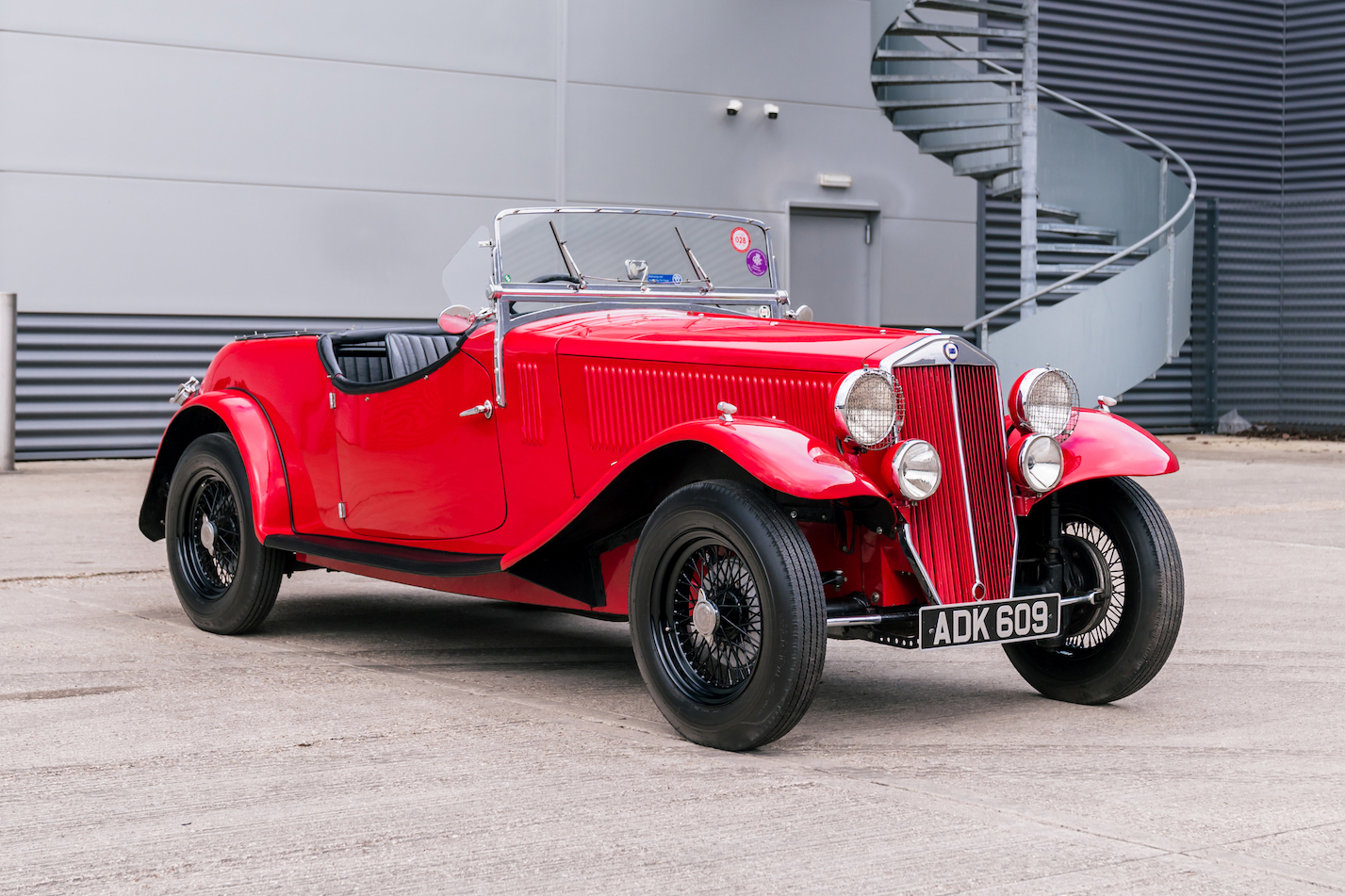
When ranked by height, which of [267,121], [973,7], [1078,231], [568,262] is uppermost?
[973,7]

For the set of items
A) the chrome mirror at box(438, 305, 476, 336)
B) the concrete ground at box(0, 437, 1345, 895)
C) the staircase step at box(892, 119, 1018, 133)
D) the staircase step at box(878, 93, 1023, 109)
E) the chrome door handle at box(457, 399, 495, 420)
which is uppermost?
the staircase step at box(878, 93, 1023, 109)

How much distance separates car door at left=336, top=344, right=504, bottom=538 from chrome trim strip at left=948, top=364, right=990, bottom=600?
1586mm

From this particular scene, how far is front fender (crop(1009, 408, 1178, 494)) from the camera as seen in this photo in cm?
435

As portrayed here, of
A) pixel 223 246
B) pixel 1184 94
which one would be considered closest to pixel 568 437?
pixel 223 246

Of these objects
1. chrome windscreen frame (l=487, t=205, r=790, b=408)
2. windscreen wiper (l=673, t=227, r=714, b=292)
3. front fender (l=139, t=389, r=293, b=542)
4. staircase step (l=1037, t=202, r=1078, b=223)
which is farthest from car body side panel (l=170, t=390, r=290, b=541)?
staircase step (l=1037, t=202, r=1078, b=223)

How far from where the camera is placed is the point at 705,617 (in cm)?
395

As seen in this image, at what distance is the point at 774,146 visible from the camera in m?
15.6

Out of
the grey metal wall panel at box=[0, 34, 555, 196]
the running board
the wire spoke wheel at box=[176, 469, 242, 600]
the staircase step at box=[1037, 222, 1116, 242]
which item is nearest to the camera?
the running board

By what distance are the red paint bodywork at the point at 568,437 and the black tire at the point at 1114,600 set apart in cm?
18

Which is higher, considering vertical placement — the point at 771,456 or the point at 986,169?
the point at 986,169

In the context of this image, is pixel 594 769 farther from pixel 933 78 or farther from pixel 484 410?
pixel 933 78

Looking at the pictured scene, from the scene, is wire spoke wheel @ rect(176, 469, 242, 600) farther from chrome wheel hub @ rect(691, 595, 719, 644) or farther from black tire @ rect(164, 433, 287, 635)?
chrome wheel hub @ rect(691, 595, 719, 644)

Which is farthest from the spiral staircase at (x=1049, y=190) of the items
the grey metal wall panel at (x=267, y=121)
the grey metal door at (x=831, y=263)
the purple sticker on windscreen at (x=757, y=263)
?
the purple sticker on windscreen at (x=757, y=263)

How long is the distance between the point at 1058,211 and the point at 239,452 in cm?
1194
